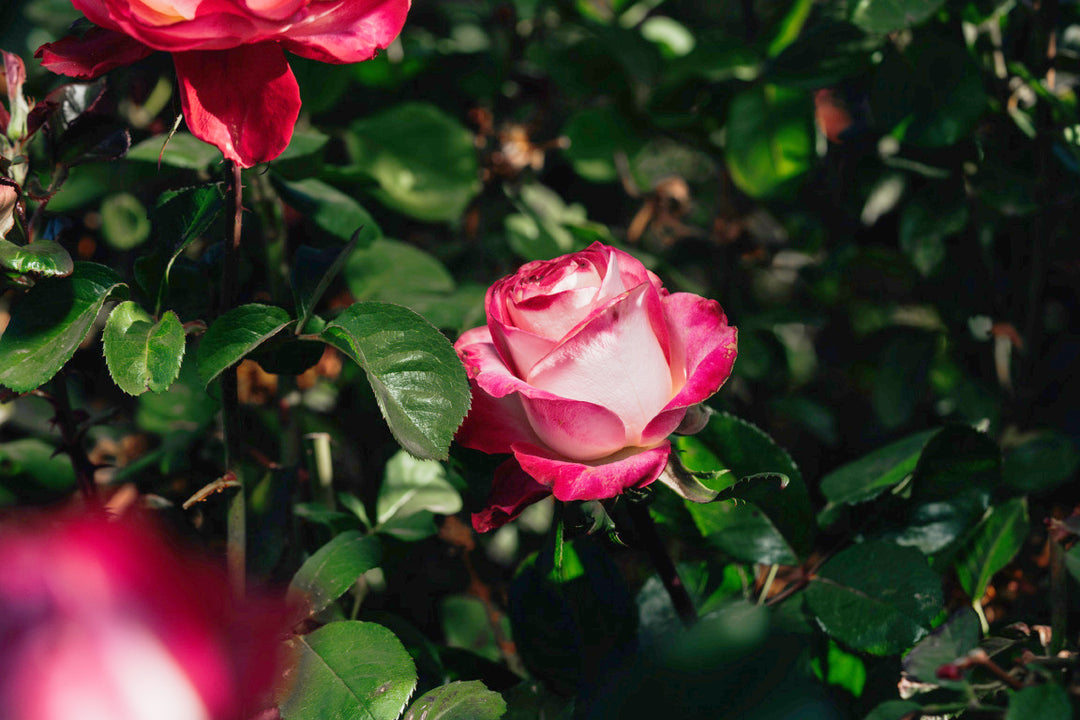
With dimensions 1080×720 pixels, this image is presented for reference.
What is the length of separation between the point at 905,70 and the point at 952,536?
439 mm

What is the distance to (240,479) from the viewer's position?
48 cm

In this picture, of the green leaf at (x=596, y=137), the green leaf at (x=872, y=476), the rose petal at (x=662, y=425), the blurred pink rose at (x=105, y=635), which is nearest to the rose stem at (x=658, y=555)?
the rose petal at (x=662, y=425)

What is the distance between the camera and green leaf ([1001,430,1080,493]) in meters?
0.73

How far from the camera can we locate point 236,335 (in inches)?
16.6

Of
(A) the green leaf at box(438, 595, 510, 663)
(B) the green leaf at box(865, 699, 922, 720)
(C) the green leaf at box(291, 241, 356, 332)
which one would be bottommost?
(A) the green leaf at box(438, 595, 510, 663)

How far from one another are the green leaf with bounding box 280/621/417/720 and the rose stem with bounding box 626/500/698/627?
0.15m

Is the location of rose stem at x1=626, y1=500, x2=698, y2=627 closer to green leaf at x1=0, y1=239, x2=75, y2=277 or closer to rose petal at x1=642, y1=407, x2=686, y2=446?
rose petal at x1=642, y1=407, x2=686, y2=446

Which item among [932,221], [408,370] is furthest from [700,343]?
[932,221]

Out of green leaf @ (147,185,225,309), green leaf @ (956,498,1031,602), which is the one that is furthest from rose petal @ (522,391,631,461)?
green leaf @ (956,498,1031,602)

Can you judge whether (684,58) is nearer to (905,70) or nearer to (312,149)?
(905,70)

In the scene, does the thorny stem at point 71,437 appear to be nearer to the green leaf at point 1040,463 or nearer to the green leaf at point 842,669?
the green leaf at point 842,669

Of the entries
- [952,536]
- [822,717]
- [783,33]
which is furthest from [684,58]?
[822,717]

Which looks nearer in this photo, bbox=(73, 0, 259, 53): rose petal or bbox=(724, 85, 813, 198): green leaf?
bbox=(73, 0, 259, 53): rose petal

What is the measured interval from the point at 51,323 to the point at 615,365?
301 mm
